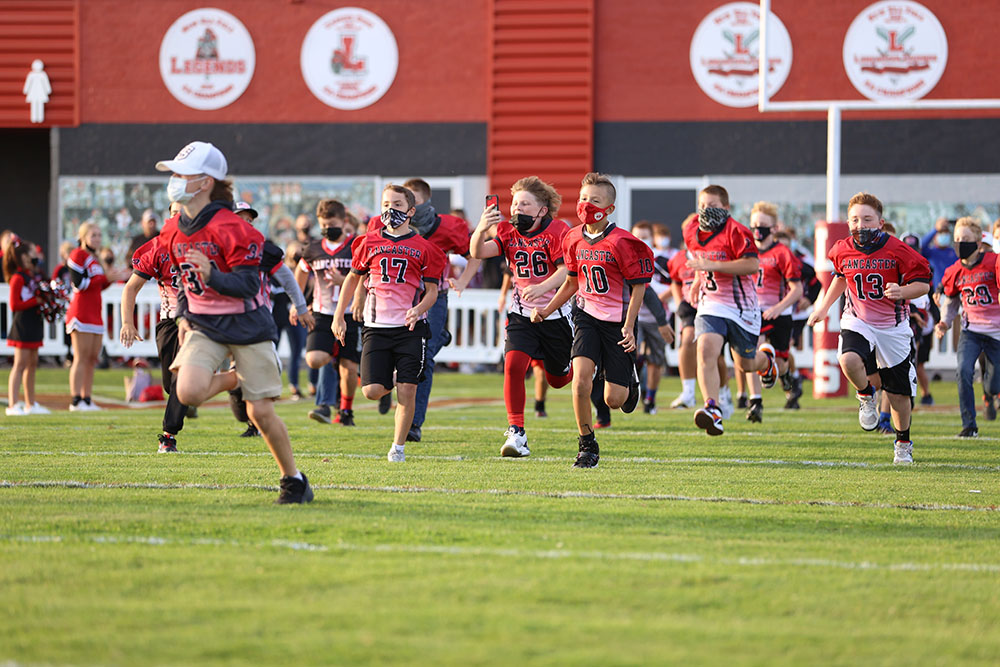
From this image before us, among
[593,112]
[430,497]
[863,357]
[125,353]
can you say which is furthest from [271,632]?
[593,112]

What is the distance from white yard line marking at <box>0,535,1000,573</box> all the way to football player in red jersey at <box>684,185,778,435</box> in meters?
4.97

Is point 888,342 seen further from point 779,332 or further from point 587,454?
point 779,332

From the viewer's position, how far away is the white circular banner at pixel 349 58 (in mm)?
23141

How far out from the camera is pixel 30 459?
9.48m

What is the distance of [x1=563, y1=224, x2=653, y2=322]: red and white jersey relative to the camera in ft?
31.2

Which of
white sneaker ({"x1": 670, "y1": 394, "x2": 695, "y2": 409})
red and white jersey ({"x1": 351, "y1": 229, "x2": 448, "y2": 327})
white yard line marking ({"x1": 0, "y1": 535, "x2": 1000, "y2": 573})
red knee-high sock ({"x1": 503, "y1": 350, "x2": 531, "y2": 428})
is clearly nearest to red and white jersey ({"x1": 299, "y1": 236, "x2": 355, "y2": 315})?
red and white jersey ({"x1": 351, "y1": 229, "x2": 448, "y2": 327})

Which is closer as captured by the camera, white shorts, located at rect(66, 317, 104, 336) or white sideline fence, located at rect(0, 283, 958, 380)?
white shorts, located at rect(66, 317, 104, 336)

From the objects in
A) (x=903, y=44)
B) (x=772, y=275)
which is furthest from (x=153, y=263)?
(x=903, y=44)

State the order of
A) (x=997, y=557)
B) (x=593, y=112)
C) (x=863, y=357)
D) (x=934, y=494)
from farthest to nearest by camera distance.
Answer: (x=593, y=112)
(x=863, y=357)
(x=934, y=494)
(x=997, y=557)

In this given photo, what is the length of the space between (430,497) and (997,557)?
303cm

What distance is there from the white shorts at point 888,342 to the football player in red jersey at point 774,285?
3150mm

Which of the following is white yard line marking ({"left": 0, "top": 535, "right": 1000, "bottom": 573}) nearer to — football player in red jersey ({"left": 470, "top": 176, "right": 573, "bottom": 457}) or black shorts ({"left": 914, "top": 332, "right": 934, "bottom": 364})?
football player in red jersey ({"left": 470, "top": 176, "right": 573, "bottom": 457})

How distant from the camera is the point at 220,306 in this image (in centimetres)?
728

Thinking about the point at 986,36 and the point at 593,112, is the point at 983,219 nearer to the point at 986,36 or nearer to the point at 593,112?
the point at 986,36
